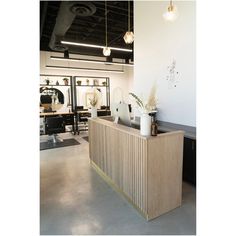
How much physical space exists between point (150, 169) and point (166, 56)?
9.34ft

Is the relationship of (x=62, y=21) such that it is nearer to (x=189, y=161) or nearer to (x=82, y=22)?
(x=82, y=22)

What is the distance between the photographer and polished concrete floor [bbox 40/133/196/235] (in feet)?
7.47

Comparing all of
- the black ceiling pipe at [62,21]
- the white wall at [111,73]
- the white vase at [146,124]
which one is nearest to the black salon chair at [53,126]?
the black ceiling pipe at [62,21]

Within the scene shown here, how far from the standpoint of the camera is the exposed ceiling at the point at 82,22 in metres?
4.41

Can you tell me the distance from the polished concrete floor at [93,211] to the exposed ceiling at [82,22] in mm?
3535

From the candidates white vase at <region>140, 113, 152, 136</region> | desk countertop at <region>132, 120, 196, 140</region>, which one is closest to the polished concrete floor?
desk countertop at <region>132, 120, 196, 140</region>

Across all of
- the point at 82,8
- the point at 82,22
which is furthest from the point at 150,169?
the point at 82,22

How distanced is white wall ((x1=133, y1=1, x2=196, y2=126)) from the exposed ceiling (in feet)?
3.06

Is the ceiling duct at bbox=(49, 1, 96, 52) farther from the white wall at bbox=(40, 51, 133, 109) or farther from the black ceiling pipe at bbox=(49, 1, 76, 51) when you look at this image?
the white wall at bbox=(40, 51, 133, 109)

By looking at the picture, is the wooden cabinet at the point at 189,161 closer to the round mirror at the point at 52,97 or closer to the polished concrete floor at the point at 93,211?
the polished concrete floor at the point at 93,211
